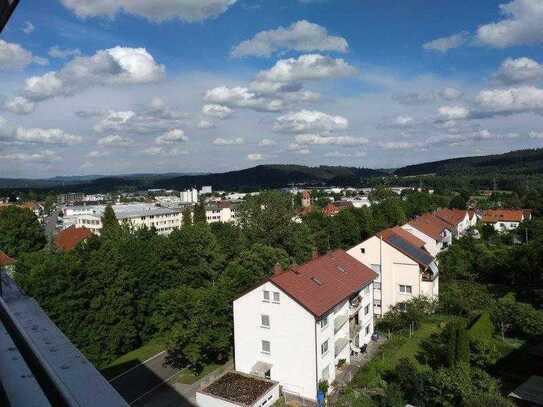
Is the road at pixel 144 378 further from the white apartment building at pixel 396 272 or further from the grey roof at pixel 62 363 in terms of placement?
the grey roof at pixel 62 363

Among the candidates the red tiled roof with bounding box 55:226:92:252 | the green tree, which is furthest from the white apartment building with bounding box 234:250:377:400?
the red tiled roof with bounding box 55:226:92:252

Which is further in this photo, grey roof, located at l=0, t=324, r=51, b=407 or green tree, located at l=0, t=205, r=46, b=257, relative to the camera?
green tree, located at l=0, t=205, r=46, b=257

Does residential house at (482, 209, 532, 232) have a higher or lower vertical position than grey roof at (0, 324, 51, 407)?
lower

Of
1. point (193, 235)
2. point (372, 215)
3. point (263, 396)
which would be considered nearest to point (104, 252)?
point (193, 235)

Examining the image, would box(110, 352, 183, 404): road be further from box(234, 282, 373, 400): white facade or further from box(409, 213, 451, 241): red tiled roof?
box(409, 213, 451, 241): red tiled roof

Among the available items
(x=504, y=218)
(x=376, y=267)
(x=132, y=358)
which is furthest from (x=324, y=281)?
(x=504, y=218)

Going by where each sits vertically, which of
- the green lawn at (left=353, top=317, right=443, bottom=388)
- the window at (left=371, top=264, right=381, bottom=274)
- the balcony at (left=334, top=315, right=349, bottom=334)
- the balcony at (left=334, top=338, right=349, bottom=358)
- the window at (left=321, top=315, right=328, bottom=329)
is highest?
the window at (left=371, top=264, right=381, bottom=274)

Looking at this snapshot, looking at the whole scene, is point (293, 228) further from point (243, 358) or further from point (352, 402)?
point (352, 402)
